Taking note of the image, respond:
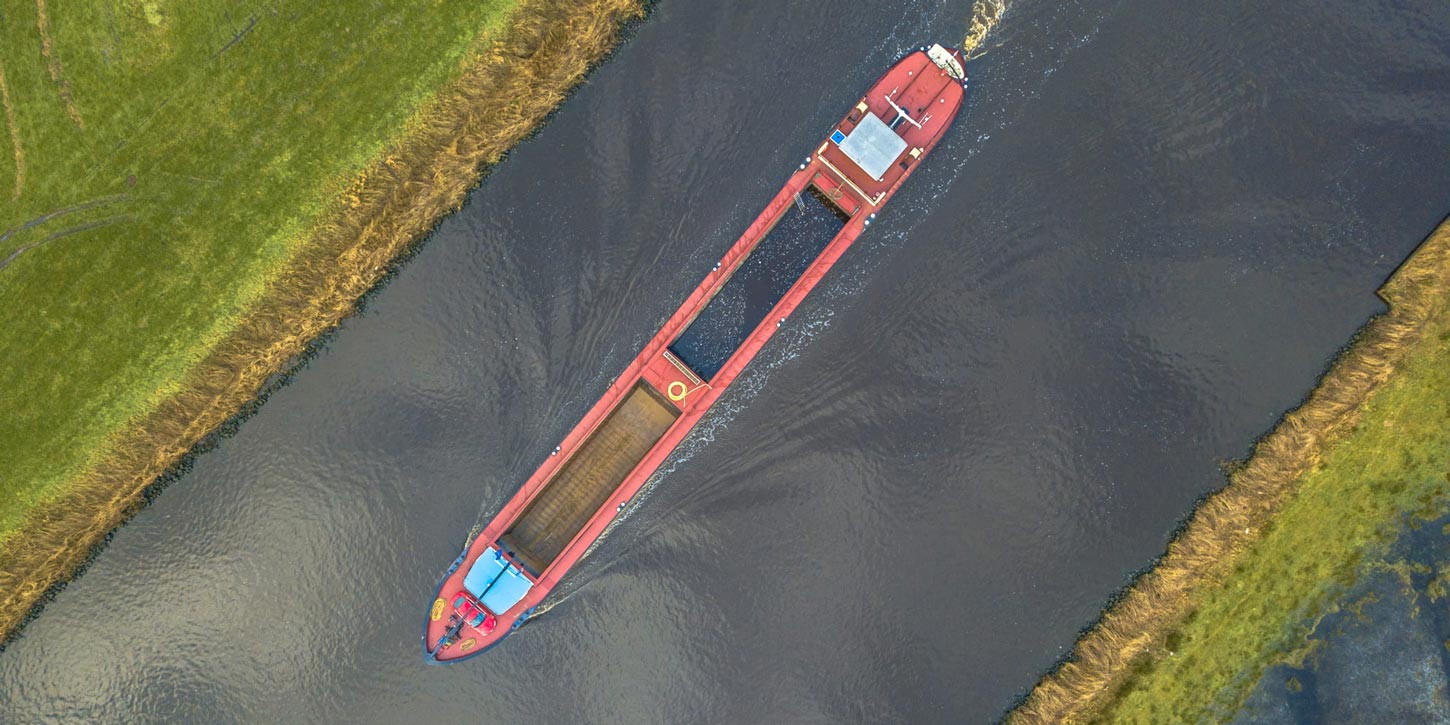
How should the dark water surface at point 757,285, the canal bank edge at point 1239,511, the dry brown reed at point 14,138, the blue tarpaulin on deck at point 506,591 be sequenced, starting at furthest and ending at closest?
the dark water surface at point 757,285 < the dry brown reed at point 14,138 < the blue tarpaulin on deck at point 506,591 < the canal bank edge at point 1239,511

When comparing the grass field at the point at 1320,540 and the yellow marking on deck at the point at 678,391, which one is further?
the yellow marking on deck at the point at 678,391

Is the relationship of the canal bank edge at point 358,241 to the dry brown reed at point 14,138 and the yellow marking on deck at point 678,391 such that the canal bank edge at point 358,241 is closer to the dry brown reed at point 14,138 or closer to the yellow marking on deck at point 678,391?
the dry brown reed at point 14,138

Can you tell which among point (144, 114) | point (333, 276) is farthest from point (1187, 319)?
point (144, 114)

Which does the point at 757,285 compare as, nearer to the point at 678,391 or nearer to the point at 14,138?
the point at 678,391

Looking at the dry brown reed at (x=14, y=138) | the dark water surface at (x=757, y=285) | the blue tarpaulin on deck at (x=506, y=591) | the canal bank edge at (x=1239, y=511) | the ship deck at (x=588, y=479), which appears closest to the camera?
the canal bank edge at (x=1239, y=511)

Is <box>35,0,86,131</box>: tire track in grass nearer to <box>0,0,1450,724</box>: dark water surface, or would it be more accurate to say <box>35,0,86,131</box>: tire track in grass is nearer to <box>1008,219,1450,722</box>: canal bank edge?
<box>0,0,1450,724</box>: dark water surface

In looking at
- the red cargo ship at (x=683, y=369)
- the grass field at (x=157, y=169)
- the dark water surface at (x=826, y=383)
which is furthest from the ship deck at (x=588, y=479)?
the grass field at (x=157, y=169)

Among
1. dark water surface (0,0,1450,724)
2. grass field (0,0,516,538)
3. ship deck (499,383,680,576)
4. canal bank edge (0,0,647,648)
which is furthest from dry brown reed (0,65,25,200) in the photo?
ship deck (499,383,680,576)

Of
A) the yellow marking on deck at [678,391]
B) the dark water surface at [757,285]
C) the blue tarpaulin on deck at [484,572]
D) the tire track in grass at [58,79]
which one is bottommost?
the blue tarpaulin on deck at [484,572]
